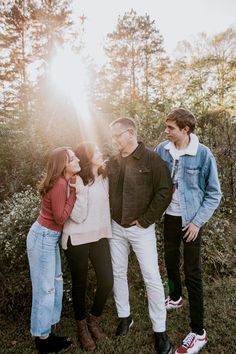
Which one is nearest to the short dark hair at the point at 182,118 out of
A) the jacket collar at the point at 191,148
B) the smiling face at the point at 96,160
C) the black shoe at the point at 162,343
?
the jacket collar at the point at 191,148

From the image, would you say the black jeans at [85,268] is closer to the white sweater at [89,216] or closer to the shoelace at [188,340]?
the white sweater at [89,216]

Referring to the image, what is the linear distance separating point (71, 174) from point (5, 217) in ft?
5.80

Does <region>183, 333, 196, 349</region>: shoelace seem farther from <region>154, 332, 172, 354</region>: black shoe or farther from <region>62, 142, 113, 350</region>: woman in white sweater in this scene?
<region>62, 142, 113, 350</region>: woman in white sweater

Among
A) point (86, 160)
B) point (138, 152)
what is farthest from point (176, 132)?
point (86, 160)

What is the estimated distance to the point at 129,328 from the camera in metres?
3.85

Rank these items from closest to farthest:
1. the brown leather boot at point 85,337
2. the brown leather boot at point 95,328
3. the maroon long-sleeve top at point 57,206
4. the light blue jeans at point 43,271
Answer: the maroon long-sleeve top at point 57,206 → the light blue jeans at point 43,271 → the brown leather boot at point 85,337 → the brown leather boot at point 95,328

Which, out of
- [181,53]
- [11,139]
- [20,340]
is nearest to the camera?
[20,340]

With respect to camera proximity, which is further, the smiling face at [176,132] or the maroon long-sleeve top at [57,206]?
the smiling face at [176,132]

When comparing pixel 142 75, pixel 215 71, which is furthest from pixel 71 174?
pixel 142 75

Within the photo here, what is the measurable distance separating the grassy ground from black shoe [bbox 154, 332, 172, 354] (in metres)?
0.11

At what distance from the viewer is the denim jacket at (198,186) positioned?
3264 mm

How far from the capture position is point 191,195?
10.9 ft

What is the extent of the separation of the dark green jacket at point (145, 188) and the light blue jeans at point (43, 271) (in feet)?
2.52

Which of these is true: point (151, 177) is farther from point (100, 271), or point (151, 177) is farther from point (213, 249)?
point (213, 249)
